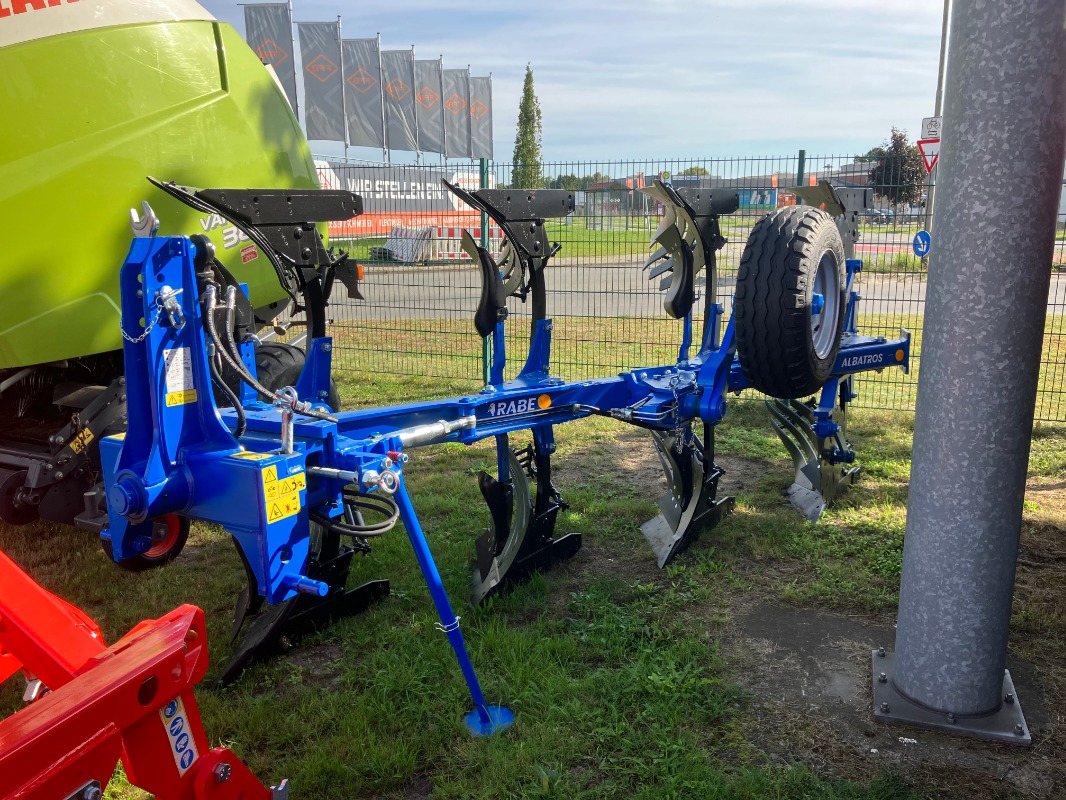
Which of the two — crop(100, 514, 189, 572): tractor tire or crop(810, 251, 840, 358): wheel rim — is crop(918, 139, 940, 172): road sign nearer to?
crop(810, 251, 840, 358): wheel rim

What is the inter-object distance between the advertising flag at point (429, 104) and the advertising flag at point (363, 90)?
214 cm


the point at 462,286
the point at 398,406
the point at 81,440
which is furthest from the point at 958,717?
the point at 462,286

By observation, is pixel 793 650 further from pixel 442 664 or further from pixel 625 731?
pixel 442 664

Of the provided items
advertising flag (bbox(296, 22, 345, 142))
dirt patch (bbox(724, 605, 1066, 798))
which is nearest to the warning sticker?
dirt patch (bbox(724, 605, 1066, 798))

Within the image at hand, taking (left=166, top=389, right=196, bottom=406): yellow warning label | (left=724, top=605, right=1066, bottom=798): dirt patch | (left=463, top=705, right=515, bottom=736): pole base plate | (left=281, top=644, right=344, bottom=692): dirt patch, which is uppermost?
(left=166, top=389, right=196, bottom=406): yellow warning label

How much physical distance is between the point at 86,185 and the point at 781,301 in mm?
A: 2986

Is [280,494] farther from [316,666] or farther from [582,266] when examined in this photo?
[582,266]

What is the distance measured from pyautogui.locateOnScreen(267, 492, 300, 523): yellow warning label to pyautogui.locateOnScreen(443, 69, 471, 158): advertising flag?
1106 inches

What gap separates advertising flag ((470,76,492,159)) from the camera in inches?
1231

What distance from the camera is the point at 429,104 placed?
2791 cm

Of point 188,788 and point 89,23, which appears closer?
point 188,788

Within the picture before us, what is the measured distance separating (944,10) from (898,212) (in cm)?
718

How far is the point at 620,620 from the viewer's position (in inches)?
150

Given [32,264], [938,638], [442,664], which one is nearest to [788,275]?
[938,638]
